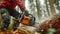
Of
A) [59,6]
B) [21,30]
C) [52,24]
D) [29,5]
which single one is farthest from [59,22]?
[29,5]

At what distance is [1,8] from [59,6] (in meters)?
0.67

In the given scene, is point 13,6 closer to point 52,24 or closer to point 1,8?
point 1,8

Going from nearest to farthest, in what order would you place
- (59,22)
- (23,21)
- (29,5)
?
(59,22)
(23,21)
(29,5)

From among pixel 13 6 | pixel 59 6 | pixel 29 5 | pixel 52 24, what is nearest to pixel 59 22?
pixel 52 24

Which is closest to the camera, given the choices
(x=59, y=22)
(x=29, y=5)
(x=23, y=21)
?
(x=59, y=22)

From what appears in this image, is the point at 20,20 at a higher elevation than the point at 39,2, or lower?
lower

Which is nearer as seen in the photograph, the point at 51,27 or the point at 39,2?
the point at 51,27

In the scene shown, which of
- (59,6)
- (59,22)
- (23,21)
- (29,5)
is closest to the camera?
(59,22)

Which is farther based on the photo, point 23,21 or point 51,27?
point 23,21

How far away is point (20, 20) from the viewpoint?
73 centimetres

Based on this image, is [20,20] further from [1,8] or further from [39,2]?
[39,2]

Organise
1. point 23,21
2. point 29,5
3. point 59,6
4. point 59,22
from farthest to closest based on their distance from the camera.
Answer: point 29,5 → point 59,6 → point 23,21 → point 59,22

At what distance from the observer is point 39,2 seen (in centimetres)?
138

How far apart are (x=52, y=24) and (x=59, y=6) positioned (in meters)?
0.69
